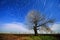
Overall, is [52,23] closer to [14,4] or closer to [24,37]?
[24,37]

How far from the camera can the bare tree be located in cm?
265

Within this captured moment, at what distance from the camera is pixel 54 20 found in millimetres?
2668

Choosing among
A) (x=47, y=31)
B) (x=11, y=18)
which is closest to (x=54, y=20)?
(x=47, y=31)

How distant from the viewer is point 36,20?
8.77 feet

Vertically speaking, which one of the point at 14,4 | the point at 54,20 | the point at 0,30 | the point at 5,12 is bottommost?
the point at 0,30

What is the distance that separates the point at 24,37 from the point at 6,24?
0.46 metres

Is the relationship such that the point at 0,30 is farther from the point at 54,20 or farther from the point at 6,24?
the point at 54,20

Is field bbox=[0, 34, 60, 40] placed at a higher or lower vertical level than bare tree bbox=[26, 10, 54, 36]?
lower

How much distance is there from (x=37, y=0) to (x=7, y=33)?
36.9 inches

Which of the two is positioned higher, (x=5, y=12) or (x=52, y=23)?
(x=5, y=12)

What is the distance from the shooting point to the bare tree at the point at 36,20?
2.65 m

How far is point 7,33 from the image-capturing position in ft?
8.79

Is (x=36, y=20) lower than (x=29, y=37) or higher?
higher

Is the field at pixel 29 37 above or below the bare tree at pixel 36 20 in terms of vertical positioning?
below
